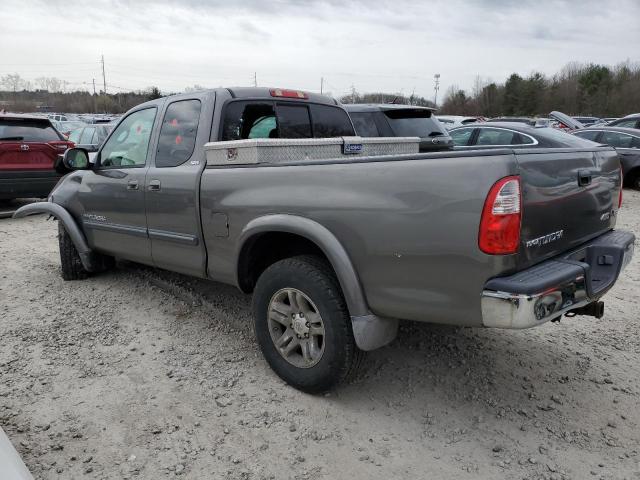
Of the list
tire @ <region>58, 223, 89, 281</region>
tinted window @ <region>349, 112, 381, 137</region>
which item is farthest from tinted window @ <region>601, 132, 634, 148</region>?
tire @ <region>58, 223, 89, 281</region>

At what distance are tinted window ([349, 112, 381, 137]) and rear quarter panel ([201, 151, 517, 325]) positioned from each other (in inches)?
182

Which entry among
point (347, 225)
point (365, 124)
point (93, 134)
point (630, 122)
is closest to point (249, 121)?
point (347, 225)

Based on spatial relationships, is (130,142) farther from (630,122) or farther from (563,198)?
(630,122)

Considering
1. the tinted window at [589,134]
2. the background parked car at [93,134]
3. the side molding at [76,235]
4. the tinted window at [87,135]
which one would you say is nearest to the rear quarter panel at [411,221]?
the side molding at [76,235]

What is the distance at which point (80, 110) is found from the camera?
7525 centimetres

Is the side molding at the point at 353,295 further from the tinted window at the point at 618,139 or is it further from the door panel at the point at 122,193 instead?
the tinted window at the point at 618,139

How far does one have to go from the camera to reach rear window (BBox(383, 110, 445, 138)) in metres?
7.66

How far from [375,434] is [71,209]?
3.91 meters

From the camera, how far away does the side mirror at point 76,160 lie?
4.71 meters

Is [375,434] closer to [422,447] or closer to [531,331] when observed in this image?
[422,447]

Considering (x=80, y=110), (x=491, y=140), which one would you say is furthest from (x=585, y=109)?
(x=80, y=110)

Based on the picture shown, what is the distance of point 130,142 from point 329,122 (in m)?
1.78

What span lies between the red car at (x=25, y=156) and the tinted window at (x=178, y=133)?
213 inches

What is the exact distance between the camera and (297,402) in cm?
311
